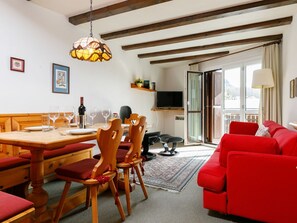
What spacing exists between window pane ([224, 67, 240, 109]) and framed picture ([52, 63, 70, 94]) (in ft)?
13.2

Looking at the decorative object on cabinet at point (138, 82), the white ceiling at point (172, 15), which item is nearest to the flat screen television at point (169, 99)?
the decorative object on cabinet at point (138, 82)

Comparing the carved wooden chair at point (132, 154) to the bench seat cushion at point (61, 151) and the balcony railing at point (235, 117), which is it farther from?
the balcony railing at point (235, 117)

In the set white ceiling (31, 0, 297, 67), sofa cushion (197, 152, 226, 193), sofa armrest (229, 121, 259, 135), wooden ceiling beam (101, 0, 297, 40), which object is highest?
white ceiling (31, 0, 297, 67)

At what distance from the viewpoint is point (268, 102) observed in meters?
4.18

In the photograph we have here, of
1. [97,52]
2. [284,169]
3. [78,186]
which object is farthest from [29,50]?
[284,169]

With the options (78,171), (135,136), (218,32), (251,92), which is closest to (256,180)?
(135,136)

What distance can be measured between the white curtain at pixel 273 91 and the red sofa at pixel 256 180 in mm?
2631

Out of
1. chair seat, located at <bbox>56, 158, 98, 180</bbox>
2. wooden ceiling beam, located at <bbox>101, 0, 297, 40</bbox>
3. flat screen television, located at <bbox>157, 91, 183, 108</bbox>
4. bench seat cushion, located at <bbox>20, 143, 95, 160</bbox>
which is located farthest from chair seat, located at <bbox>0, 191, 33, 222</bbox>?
flat screen television, located at <bbox>157, 91, 183, 108</bbox>

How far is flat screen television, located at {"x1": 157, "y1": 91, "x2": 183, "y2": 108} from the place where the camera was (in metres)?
6.31

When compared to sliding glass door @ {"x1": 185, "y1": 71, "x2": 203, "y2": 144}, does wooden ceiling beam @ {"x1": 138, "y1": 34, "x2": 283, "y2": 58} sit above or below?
above

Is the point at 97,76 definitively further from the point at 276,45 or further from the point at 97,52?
the point at 276,45

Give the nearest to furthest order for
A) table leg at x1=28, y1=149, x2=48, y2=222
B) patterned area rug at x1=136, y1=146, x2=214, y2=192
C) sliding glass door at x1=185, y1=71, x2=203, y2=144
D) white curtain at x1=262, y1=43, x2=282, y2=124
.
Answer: table leg at x1=28, y1=149, x2=48, y2=222, patterned area rug at x1=136, y1=146, x2=214, y2=192, white curtain at x1=262, y1=43, x2=282, y2=124, sliding glass door at x1=185, y1=71, x2=203, y2=144

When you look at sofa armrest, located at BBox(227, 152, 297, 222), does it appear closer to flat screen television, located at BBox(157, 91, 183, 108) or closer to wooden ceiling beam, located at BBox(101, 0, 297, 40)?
wooden ceiling beam, located at BBox(101, 0, 297, 40)

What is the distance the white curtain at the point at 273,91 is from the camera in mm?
4031
